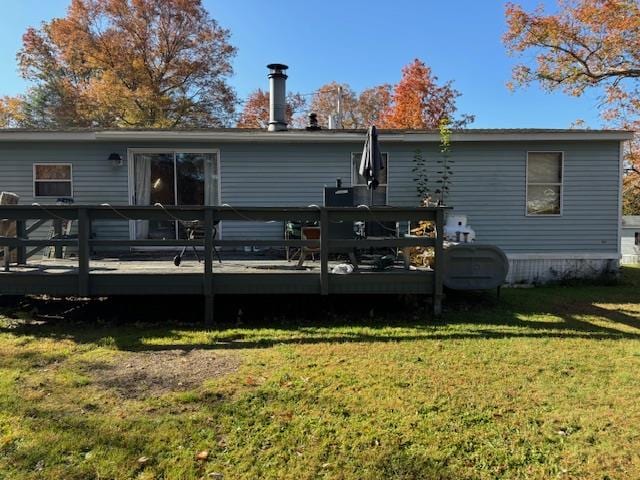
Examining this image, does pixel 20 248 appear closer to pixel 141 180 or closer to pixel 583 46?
pixel 141 180

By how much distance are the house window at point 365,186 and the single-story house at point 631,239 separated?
668 inches

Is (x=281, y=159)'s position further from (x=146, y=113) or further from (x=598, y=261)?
(x=146, y=113)

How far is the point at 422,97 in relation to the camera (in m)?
24.5

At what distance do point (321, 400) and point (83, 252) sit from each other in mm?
3439

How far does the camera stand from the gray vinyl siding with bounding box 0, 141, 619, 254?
28.1 feet

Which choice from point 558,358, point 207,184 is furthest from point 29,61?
point 558,358

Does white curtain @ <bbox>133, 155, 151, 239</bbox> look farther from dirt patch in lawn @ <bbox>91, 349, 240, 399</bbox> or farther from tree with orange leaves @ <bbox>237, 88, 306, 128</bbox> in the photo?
tree with orange leaves @ <bbox>237, 88, 306, 128</bbox>

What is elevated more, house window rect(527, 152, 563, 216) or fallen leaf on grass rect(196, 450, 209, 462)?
house window rect(527, 152, 563, 216)

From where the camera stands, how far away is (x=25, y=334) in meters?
5.01

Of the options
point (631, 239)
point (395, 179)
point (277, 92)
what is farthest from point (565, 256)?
point (631, 239)

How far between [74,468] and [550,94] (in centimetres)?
1998

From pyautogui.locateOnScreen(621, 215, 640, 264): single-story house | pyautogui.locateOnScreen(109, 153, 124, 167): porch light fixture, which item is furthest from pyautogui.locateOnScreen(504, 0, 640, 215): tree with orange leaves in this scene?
pyautogui.locateOnScreen(109, 153, 124, 167): porch light fixture

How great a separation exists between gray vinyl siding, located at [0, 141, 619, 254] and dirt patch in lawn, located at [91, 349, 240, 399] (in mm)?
4581

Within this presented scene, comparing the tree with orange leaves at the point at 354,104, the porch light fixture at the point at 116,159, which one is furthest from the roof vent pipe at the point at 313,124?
the tree with orange leaves at the point at 354,104
